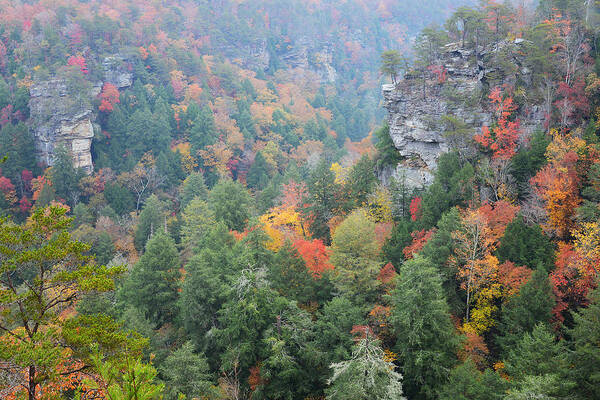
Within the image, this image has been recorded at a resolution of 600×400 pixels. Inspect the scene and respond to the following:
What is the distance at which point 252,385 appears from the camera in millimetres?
22094

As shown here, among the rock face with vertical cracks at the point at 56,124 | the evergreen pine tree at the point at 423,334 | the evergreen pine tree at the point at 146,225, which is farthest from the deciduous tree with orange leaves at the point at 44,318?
the rock face with vertical cracks at the point at 56,124

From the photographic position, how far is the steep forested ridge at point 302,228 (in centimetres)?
1434

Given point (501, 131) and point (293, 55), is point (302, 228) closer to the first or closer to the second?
point (501, 131)

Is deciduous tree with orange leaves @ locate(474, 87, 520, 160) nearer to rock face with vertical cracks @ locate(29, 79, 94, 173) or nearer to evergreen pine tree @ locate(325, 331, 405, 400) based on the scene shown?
evergreen pine tree @ locate(325, 331, 405, 400)

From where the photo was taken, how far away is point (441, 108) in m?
38.4

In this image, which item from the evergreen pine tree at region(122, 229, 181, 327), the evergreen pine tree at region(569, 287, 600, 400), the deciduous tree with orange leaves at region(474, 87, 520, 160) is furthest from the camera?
the deciduous tree with orange leaves at region(474, 87, 520, 160)

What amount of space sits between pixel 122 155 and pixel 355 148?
136 feet

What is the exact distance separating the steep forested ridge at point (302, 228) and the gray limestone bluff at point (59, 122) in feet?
1.07

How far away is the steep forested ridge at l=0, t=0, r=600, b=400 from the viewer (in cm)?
1434

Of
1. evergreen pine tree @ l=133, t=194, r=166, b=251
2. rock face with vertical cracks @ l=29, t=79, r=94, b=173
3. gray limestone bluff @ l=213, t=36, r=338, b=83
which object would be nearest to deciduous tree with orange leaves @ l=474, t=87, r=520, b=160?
evergreen pine tree @ l=133, t=194, r=166, b=251

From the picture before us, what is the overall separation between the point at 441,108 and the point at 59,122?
53.1m

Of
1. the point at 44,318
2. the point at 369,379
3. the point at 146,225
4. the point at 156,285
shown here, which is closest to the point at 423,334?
the point at 369,379

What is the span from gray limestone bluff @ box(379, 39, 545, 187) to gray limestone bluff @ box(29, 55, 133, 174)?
146 feet

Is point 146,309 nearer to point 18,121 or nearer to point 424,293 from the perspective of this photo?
point 424,293
